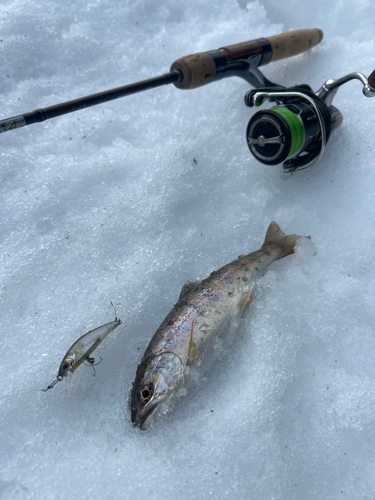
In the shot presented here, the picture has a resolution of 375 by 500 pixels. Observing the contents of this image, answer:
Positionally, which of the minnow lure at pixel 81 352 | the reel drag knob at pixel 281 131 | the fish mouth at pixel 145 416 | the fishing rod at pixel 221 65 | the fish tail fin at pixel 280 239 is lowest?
the fish mouth at pixel 145 416

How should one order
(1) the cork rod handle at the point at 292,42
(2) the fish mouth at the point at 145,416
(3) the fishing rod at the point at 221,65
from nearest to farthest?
(2) the fish mouth at the point at 145,416 < (3) the fishing rod at the point at 221,65 < (1) the cork rod handle at the point at 292,42

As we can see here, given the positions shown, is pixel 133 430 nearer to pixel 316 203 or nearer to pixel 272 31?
pixel 316 203

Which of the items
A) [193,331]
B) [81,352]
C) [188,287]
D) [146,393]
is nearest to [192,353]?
[193,331]

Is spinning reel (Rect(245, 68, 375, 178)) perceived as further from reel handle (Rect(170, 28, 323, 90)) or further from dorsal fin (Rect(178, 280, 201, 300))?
dorsal fin (Rect(178, 280, 201, 300))

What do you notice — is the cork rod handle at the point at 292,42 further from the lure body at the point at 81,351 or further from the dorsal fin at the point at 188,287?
the lure body at the point at 81,351

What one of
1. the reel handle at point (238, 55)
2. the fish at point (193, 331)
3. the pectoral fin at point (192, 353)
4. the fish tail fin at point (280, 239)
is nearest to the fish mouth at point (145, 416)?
the fish at point (193, 331)

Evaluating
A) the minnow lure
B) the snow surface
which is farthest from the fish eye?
the minnow lure
